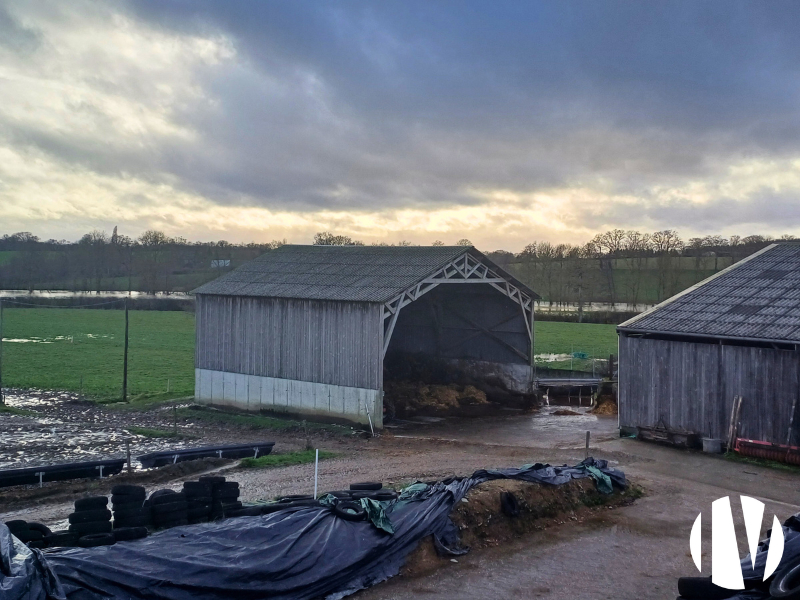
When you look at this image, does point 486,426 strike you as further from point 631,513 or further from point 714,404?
point 631,513

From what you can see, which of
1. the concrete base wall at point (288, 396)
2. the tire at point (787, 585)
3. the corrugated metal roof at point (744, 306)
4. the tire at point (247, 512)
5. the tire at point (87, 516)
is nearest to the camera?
the tire at point (787, 585)

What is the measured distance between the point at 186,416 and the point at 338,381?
6.64m

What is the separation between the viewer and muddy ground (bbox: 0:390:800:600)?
11172mm

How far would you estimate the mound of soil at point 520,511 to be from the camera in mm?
12016

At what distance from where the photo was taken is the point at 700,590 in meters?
8.98

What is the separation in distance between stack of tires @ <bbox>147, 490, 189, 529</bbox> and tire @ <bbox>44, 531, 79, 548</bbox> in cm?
139

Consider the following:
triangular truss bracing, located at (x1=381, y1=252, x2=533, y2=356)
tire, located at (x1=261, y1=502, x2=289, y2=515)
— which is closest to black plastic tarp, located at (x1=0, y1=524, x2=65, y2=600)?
tire, located at (x1=261, y1=502, x2=289, y2=515)

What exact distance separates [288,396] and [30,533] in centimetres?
1699

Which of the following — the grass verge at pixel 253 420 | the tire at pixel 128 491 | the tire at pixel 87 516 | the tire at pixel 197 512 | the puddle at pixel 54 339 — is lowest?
the grass verge at pixel 253 420

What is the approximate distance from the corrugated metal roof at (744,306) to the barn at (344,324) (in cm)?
785

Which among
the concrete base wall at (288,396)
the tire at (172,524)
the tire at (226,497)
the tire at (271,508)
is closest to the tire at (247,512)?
the tire at (271,508)

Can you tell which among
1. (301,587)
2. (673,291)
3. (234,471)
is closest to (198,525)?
(301,587)

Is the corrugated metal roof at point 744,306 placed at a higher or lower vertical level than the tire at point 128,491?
higher

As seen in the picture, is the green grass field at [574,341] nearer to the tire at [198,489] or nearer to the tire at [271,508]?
the tire at [271,508]
